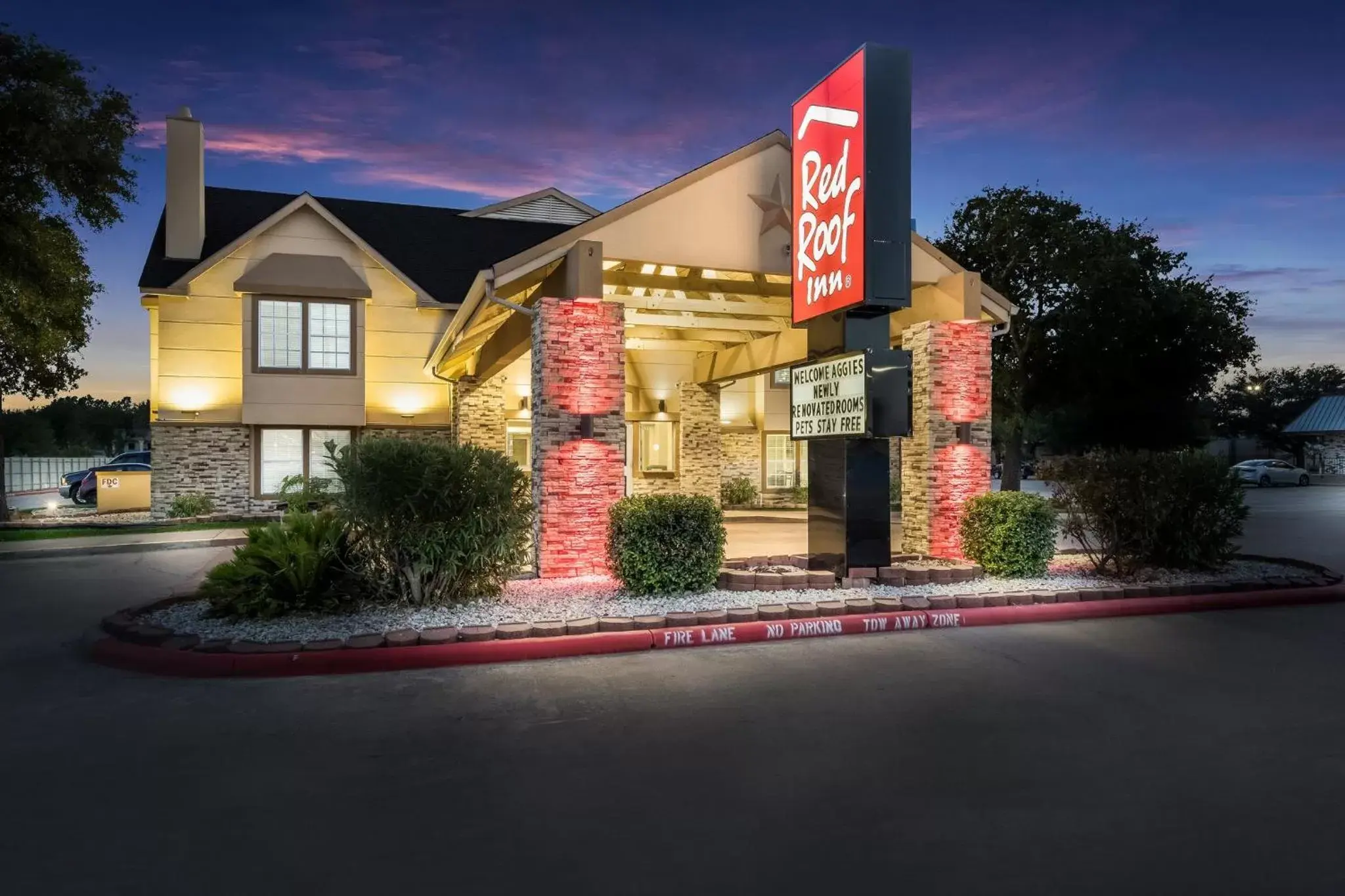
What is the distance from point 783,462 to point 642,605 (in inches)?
710

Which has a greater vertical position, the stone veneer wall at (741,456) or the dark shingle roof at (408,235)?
the dark shingle roof at (408,235)

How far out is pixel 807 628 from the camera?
29.1ft

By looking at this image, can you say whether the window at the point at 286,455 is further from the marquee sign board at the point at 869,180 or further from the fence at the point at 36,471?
the fence at the point at 36,471

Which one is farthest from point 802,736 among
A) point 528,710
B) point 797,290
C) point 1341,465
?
point 1341,465

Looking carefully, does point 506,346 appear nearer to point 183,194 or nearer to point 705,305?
point 705,305

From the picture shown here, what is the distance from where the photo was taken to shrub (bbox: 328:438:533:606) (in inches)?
347

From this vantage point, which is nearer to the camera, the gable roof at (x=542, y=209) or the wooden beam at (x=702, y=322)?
the wooden beam at (x=702, y=322)

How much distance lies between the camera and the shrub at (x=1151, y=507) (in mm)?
10938

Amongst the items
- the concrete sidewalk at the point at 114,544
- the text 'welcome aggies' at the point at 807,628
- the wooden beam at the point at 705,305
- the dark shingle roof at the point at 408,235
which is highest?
the dark shingle roof at the point at 408,235

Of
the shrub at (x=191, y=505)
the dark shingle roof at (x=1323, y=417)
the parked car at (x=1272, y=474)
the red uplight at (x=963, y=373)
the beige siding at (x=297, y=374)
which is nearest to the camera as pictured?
the red uplight at (x=963, y=373)

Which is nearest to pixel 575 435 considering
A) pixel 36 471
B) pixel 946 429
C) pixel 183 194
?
→ pixel 946 429

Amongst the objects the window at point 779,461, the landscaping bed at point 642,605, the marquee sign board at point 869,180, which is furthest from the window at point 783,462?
the marquee sign board at point 869,180

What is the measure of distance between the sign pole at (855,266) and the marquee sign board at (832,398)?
0.05 metres

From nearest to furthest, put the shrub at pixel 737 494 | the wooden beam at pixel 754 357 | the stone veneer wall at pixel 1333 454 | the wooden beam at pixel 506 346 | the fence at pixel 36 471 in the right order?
the wooden beam at pixel 506 346, the wooden beam at pixel 754 357, the shrub at pixel 737 494, the fence at pixel 36 471, the stone veneer wall at pixel 1333 454
